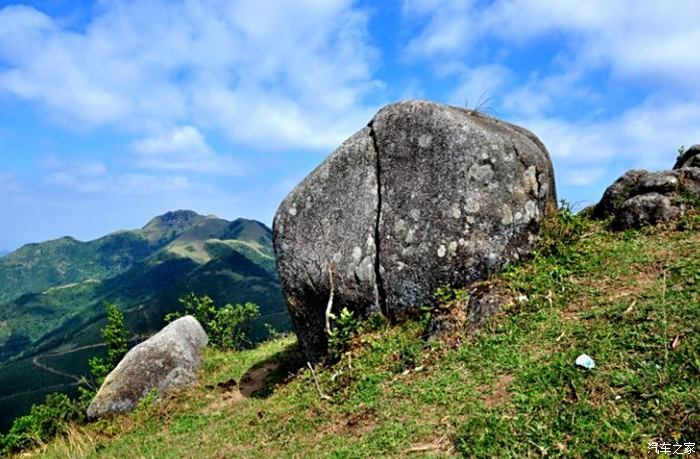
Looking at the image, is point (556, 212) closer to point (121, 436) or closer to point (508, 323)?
point (508, 323)

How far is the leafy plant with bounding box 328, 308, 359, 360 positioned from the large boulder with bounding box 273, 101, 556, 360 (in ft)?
1.44

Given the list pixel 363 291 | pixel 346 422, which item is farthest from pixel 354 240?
pixel 346 422

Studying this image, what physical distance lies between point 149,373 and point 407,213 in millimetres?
11072

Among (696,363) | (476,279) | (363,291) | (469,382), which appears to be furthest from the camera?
(363,291)

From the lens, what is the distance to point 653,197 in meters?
13.3

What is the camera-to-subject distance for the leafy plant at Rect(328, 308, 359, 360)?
41.9 ft

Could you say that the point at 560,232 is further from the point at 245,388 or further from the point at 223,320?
the point at 223,320

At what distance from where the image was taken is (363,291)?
13344 mm

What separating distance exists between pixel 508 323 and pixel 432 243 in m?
3.18

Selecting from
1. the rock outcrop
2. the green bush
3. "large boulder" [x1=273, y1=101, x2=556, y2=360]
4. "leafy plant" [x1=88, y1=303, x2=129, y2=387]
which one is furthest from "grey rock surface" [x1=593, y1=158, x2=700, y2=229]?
"leafy plant" [x1=88, y1=303, x2=129, y2=387]

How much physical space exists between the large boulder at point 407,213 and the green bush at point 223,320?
422 inches

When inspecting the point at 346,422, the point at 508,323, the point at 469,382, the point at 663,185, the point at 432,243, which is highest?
the point at 663,185

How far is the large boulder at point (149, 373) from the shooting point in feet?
55.1

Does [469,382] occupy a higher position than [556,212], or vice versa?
[556,212]
